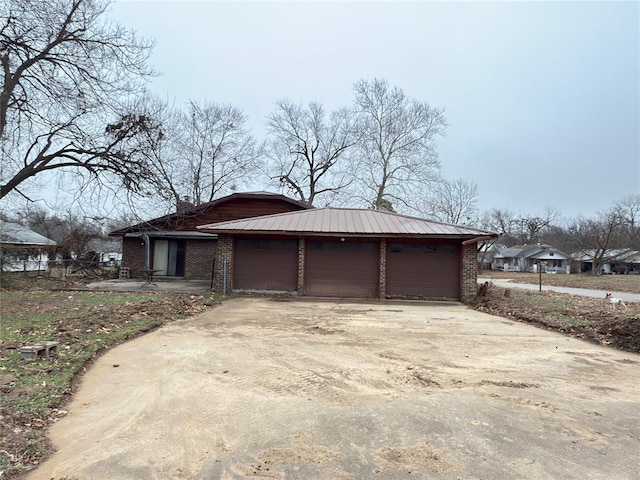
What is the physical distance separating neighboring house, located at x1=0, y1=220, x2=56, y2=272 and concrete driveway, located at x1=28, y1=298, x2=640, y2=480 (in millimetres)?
17674

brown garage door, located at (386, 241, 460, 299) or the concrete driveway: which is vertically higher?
brown garage door, located at (386, 241, 460, 299)

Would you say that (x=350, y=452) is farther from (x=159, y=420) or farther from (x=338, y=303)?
(x=338, y=303)

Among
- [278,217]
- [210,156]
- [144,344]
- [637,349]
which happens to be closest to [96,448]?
[144,344]

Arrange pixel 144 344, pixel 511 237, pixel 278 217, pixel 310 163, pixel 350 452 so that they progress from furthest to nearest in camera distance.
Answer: pixel 511 237, pixel 310 163, pixel 278 217, pixel 144 344, pixel 350 452

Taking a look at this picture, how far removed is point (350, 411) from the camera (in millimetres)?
4078

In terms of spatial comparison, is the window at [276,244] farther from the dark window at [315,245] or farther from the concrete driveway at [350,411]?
the concrete driveway at [350,411]

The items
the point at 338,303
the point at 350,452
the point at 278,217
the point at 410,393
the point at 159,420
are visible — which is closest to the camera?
the point at 350,452

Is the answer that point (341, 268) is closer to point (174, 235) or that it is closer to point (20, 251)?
point (174, 235)

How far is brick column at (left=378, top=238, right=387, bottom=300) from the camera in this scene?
15391mm

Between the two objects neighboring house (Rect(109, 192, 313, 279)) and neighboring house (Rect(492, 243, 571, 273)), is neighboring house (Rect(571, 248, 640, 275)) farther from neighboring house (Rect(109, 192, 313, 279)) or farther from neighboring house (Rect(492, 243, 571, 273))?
neighboring house (Rect(109, 192, 313, 279))

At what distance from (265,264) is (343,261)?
3048mm

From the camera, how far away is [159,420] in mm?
3838

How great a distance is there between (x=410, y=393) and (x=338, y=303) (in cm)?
932

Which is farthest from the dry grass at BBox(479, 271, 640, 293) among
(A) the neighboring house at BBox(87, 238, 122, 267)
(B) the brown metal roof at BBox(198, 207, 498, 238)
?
(A) the neighboring house at BBox(87, 238, 122, 267)
